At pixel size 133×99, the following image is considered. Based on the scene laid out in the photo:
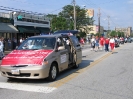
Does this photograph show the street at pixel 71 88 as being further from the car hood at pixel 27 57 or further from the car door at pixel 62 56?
the car hood at pixel 27 57

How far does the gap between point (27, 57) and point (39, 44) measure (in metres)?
1.34

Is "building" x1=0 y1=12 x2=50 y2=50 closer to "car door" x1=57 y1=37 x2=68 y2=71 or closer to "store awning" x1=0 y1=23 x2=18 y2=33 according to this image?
"store awning" x1=0 y1=23 x2=18 y2=33

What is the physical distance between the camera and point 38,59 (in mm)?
7598

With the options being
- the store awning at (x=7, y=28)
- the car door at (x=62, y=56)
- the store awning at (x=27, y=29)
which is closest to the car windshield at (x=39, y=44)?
the car door at (x=62, y=56)

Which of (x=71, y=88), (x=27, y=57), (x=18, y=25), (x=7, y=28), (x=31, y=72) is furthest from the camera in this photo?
(x=18, y=25)

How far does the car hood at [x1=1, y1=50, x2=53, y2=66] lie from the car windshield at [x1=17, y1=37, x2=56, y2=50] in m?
0.50

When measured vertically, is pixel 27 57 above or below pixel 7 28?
below

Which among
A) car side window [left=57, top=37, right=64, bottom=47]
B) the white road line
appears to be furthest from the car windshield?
the white road line

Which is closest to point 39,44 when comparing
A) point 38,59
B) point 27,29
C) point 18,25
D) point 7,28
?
point 38,59

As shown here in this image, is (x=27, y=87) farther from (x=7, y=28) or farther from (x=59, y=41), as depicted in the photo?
(x=7, y=28)

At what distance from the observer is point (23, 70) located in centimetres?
744

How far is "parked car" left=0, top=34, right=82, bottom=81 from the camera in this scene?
7494mm

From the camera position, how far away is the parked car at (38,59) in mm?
7494

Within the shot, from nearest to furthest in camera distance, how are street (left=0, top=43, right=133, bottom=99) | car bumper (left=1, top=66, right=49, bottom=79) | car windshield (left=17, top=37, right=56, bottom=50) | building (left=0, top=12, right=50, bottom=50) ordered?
street (left=0, top=43, right=133, bottom=99), car bumper (left=1, top=66, right=49, bottom=79), car windshield (left=17, top=37, right=56, bottom=50), building (left=0, top=12, right=50, bottom=50)
